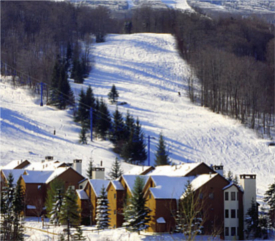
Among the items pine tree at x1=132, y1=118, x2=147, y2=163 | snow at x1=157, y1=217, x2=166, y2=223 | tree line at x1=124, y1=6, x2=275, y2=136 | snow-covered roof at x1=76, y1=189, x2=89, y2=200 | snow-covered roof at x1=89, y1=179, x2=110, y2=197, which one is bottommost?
pine tree at x1=132, y1=118, x2=147, y2=163

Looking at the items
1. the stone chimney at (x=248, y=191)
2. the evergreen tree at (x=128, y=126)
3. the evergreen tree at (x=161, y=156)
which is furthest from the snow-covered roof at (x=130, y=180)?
the evergreen tree at (x=128, y=126)

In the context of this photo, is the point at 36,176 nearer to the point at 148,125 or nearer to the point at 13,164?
the point at 13,164

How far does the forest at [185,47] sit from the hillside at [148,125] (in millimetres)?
3078

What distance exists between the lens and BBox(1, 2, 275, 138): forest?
82000mm

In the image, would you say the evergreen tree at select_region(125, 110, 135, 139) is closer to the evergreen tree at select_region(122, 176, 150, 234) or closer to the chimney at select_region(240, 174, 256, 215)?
the chimney at select_region(240, 174, 256, 215)

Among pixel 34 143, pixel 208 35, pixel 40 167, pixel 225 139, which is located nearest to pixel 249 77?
pixel 225 139

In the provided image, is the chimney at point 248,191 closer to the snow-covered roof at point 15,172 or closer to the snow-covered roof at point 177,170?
the snow-covered roof at point 177,170

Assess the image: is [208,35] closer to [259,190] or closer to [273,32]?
[273,32]

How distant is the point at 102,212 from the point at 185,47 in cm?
6957

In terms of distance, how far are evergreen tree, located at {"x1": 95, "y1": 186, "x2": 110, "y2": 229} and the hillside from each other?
16.4m

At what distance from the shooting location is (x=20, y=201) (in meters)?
41.6

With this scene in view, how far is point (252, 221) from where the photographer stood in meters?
40.2

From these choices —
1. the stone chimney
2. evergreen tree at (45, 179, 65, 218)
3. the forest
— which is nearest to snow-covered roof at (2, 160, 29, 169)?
evergreen tree at (45, 179, 65, 218)

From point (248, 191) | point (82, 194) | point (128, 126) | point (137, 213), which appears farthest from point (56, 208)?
point (128, 126)
